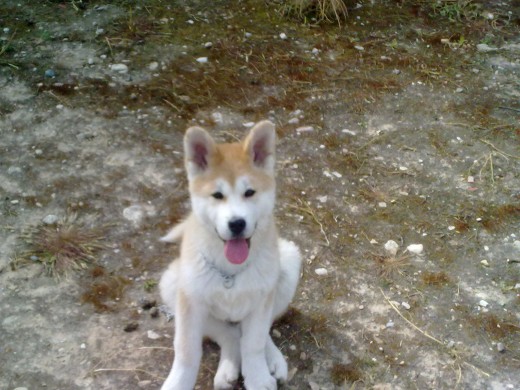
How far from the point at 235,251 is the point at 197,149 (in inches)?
22.3

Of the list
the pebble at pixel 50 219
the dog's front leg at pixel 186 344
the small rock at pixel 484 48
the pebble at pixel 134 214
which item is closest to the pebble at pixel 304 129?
the pebble at pixel 134 214

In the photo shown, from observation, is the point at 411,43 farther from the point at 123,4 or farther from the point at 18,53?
the point at 18,53

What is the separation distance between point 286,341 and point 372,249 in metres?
1.07

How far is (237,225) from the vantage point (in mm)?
3229

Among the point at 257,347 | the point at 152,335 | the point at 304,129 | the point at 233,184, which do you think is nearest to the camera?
the point at 233,184

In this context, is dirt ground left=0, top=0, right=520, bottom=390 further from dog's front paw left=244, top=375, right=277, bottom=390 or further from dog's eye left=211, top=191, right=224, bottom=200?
dog's eye left=211, top=191, right=224, bottom=200

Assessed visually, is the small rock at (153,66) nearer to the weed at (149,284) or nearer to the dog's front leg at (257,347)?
the weed at (149,284)

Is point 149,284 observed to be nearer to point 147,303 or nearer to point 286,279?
point 147,303

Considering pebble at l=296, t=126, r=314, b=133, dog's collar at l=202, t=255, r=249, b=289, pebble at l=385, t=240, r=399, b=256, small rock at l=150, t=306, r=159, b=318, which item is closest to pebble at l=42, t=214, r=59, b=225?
small rock at l=150, t=306, r=159, b=318

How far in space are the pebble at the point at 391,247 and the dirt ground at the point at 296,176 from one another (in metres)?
0.02

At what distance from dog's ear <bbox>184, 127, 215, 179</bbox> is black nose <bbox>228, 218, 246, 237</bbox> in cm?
40

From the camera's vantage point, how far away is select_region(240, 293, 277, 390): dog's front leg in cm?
357

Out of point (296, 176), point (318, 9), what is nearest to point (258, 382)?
point (296, 176)

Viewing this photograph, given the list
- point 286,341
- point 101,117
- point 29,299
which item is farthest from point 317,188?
point 29,299
